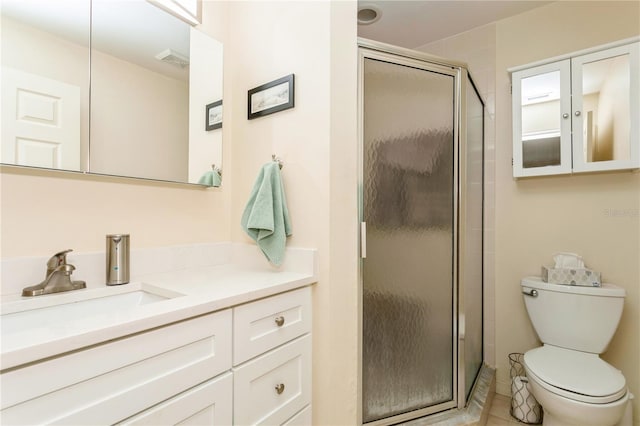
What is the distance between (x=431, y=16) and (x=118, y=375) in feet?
8.08

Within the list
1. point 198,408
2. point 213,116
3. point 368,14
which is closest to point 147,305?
point 198,408

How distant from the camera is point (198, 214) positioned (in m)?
1.38

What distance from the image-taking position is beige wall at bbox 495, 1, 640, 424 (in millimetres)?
1628

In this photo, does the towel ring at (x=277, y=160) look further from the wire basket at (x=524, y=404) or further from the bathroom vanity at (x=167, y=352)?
the wire basket at (x=524, y=404)

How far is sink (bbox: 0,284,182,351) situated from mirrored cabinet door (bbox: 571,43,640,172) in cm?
216

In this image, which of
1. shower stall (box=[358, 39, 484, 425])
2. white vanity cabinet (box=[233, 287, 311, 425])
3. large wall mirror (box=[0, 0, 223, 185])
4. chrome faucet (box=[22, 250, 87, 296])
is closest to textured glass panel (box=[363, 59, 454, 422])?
shower stall (box=[358, 39, 484, 425])

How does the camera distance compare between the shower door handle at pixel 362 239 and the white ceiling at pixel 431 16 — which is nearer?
the shower door handle at pixel 362 239

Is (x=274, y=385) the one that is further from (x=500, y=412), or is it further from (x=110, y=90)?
(x=500, y=412)

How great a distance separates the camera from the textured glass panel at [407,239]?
52.1 inches

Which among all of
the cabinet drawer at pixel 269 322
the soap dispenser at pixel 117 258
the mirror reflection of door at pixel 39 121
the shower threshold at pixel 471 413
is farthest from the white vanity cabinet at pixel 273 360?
the mirror reflection of door at pixel 39 121

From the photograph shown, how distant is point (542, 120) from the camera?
1.81 metres

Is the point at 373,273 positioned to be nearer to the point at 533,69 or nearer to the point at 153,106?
the point at 153,106

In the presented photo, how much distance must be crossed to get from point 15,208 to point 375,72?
1.37 m

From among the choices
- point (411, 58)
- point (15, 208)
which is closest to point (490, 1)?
point (411, 58)
